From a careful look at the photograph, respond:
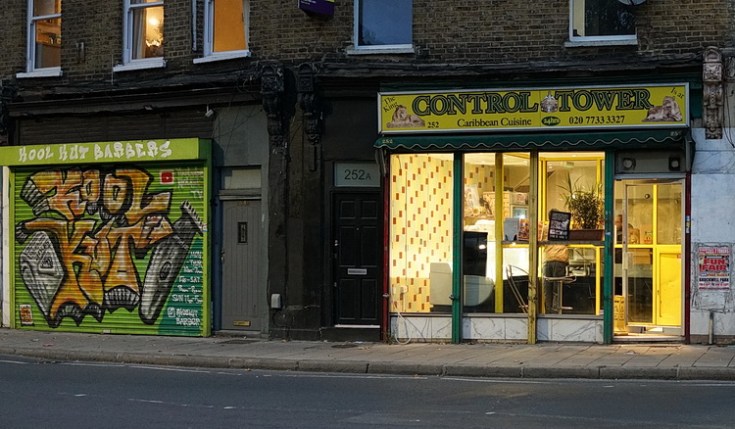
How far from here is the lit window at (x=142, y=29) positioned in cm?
1931

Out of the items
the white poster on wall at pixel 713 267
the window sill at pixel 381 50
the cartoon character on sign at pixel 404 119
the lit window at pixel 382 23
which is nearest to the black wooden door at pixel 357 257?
the cartoon character on sign at pixel 404 119

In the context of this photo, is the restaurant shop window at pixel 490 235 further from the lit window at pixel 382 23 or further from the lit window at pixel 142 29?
the lit window at pixel 142 29

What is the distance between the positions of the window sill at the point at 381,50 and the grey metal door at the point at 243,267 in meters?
3.12

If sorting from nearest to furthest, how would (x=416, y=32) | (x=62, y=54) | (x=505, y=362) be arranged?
(x=505, y=362) < (x=416, y=32) < (x=62, y=54)

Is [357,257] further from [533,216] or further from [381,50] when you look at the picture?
[381,50]

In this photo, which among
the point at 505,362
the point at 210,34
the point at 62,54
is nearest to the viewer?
the point at 505,362

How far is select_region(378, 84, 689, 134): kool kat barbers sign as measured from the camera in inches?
632

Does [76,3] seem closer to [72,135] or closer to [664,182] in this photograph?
[72,135]

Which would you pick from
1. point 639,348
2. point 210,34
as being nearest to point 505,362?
point 639,348

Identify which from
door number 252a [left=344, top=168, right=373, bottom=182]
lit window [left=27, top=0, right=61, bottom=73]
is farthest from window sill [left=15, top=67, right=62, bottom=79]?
door number 252a [left=344, top=168, right=373, bottom=182]

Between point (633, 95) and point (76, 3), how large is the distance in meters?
10.5

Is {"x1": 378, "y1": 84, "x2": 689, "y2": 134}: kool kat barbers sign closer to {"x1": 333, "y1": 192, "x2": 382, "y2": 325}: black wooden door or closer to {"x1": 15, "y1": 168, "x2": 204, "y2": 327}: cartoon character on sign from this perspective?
{"x1": 333, "y1": 192, "x2": 382, "y2": 325}: black wooden door

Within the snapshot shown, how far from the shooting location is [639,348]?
51.8ft

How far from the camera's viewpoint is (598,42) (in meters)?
16.5
